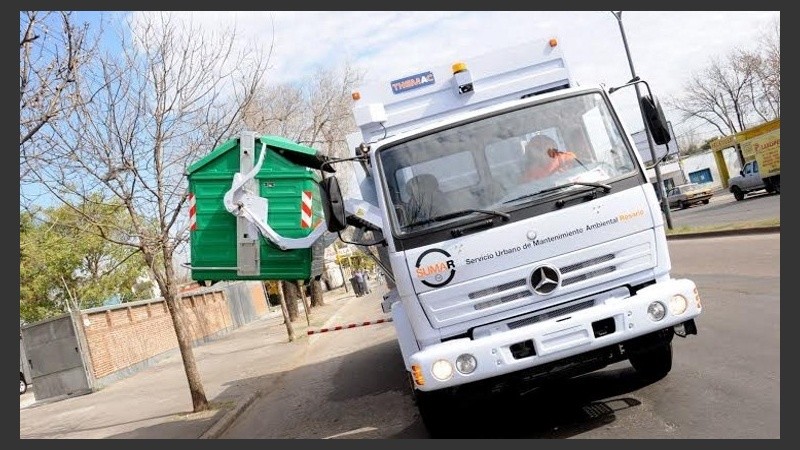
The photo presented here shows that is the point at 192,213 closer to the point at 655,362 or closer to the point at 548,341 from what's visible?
the point at 548,341

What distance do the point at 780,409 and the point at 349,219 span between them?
3.65 metres

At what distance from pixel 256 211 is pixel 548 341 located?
139 inches

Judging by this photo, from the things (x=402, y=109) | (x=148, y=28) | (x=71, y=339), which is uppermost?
(x=148, y=28)

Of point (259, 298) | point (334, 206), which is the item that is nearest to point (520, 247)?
point (334, 206)

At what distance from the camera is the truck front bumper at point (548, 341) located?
5316mm

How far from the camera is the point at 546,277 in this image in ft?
18.0

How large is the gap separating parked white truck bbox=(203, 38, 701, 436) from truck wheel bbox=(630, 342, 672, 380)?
0.77m

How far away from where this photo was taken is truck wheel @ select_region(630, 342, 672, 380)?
6.62 metres

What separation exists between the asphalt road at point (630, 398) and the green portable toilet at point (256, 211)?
200 cm

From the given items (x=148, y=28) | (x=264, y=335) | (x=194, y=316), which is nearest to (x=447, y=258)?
(x=148, y=28)

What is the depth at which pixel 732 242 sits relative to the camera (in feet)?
55.0

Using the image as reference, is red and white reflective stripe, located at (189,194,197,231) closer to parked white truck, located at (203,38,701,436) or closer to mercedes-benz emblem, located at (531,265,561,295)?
parked white truck, located at (203,38,701,436)

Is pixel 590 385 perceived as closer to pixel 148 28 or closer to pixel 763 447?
pixel 763 447

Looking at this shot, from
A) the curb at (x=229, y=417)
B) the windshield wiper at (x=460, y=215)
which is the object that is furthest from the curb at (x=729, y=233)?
the windshield wiper at (x=460, y=215)
